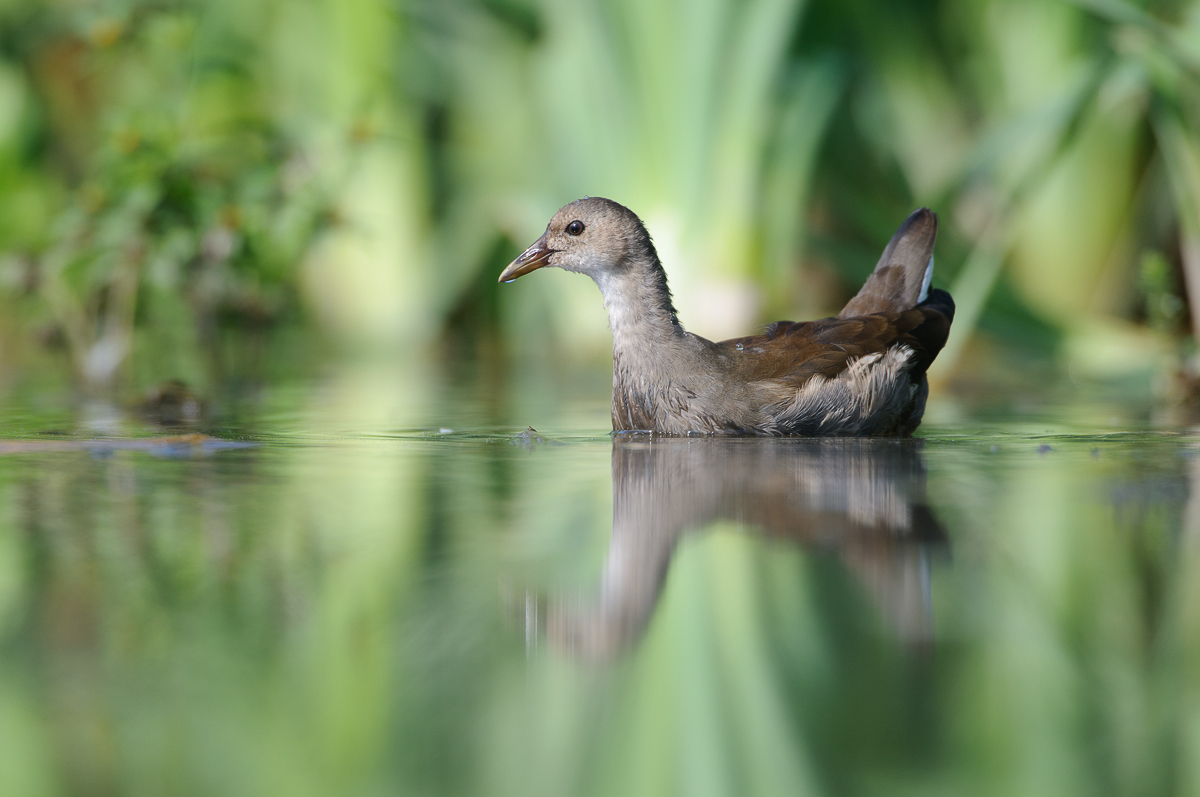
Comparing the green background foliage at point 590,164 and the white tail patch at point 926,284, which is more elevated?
the green background foliage at point 590,164

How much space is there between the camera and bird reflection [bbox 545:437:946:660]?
2010mm

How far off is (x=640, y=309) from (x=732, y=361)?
0.40 meters

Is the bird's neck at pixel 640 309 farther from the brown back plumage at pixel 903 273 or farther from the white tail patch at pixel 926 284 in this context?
the white tail patch at pixel 926 284

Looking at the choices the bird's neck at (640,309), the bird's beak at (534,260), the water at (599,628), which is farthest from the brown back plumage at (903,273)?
the water at (599,628)

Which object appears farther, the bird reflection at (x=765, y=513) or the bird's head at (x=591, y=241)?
the bird's head at (x=591, y=241)

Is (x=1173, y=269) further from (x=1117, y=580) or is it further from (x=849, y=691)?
(x=849, y=691)

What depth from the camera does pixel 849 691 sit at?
164 centimetres

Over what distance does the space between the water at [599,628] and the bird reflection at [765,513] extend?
0.01m

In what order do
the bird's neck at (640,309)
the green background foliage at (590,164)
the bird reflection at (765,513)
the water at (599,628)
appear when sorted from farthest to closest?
the green background foliage at (590,164)
the bird's neck at (640,309)
the bird reflection at (765,513)
the water at (599,628)

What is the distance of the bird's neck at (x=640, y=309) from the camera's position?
14.8ft

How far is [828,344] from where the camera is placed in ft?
14.7

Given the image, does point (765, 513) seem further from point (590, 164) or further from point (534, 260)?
point (590, 164)

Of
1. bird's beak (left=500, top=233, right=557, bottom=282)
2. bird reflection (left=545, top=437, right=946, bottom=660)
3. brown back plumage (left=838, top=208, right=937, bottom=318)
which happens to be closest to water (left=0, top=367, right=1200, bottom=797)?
bird reflection (left=545, top=437, right=946, bottom=660)

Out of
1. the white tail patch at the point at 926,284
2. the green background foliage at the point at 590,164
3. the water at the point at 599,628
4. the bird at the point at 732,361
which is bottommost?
the water at the point at 599,628
